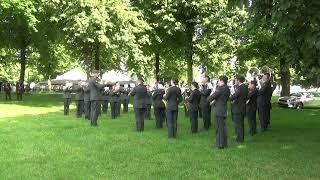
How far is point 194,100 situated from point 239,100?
125 inches

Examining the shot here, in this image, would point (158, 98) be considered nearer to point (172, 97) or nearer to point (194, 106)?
point (194, 106)

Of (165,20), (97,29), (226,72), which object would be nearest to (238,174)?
(97,29)

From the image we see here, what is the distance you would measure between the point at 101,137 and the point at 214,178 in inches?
277

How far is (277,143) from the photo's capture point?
15.6 m

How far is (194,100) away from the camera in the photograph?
19188mm

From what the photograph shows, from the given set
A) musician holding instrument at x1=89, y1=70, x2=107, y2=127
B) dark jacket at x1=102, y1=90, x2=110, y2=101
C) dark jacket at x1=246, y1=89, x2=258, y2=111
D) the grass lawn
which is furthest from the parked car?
musician holding instrument at x1=89, y1=70, x2=107, y2=127

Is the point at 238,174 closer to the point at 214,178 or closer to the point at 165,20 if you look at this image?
the point at 214,178

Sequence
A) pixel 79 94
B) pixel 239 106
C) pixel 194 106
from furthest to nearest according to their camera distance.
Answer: pixel 79 94 → pixel 194 106 → pixel 239 106

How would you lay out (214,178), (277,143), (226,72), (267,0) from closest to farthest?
(214,178) → (267,0) → (277,143) → (226,72)

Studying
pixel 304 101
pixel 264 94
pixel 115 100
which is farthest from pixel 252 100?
pixel 304 101

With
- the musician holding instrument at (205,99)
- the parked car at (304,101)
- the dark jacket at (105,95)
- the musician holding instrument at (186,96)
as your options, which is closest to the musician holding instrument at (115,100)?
the dark jacket at (105,95)

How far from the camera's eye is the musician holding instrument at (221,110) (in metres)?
14.7

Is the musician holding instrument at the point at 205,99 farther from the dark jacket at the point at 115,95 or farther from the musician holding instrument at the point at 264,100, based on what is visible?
the dark jacket at the point at 115,95

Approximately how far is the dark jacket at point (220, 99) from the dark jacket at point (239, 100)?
0.95 m
